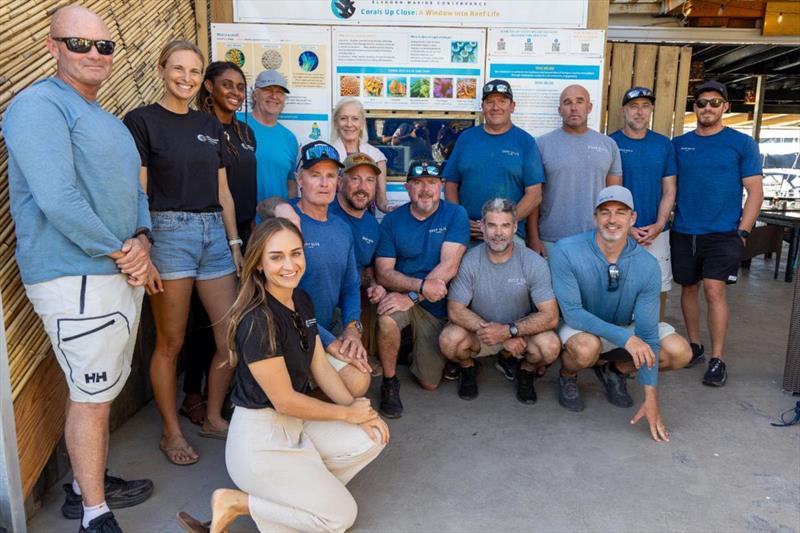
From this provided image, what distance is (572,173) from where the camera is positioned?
441cm

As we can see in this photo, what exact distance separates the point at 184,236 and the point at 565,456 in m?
2.19

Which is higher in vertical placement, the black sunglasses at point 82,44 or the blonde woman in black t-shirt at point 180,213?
the black sunglasses at point 82,44

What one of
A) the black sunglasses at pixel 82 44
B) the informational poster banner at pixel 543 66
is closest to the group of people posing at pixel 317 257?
the black sunglasses at pixel 82 44

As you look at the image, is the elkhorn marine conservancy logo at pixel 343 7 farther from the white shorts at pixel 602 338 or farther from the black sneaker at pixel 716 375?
the black sneaker at pixel 716 375

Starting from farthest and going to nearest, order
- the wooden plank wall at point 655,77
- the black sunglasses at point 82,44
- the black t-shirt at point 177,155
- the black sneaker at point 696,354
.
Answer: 1. the wooden plank wall at point 655,77
2. the black sneaker at point 696,354
3. the black t-shirt at point 177,155
4. the black sunglasses at point 82,44

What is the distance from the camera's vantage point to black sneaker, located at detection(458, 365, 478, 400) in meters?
4.04

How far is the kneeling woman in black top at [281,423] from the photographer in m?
2.44

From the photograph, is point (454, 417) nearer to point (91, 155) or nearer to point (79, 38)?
point (91, 155)

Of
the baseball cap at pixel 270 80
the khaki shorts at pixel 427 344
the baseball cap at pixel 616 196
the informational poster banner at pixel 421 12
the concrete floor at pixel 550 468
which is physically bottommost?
the concrete floor at pixel 550 468

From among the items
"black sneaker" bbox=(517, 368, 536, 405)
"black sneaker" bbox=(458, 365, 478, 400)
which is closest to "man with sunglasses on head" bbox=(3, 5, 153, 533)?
"black sneaker" bbox=(458, 365, 478, 400)

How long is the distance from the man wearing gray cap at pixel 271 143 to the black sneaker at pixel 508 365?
181cm

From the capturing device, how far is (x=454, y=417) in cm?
376

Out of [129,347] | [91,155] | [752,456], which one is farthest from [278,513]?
[752,456]

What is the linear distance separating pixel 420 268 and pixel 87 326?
2196 millimetres
